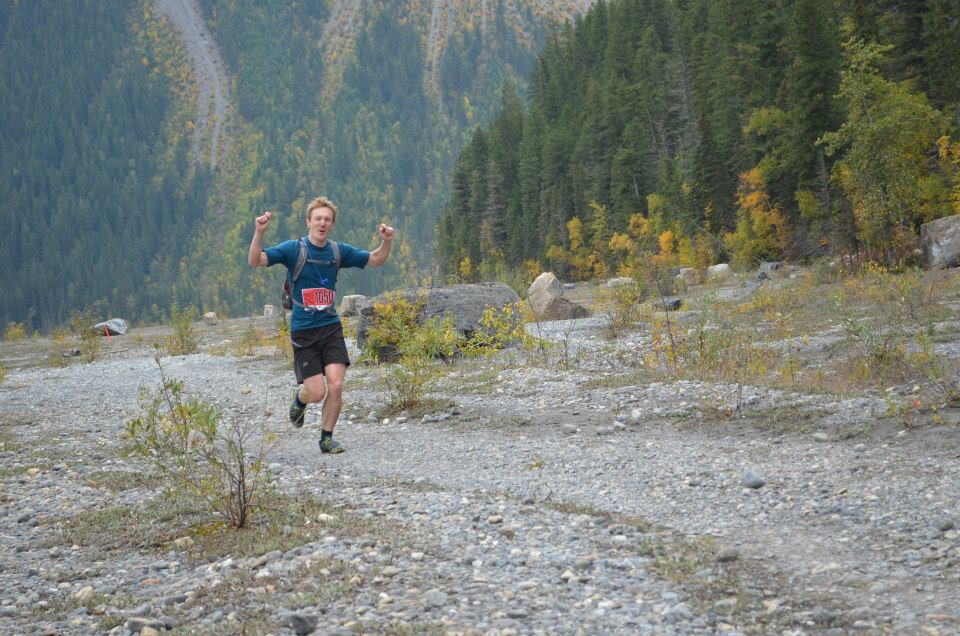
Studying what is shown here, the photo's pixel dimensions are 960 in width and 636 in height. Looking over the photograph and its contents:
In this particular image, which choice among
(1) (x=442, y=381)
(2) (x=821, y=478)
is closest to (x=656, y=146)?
(1) (x=442, y=381)

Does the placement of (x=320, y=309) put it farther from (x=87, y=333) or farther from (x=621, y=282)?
(x=87, y=333)

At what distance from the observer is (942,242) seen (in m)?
28.2

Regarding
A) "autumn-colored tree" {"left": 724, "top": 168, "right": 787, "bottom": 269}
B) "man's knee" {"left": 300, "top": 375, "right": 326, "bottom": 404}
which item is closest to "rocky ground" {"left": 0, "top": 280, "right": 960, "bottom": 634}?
"man's knee" {"left": 300, "top": 375, "right": 326, "bottom": 404}

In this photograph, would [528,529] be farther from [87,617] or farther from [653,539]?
[87,617]

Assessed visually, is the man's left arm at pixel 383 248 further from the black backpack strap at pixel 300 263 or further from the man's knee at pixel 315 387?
the man's knee at pixel 315 387

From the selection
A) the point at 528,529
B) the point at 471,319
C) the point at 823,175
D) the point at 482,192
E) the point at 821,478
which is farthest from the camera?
the point at 482,192

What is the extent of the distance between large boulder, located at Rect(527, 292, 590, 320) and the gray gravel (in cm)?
1718

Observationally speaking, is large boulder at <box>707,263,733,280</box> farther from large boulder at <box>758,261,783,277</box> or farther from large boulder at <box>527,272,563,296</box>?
large boulder at <box>527,272,563,296</box>

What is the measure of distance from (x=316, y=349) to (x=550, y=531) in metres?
4.46

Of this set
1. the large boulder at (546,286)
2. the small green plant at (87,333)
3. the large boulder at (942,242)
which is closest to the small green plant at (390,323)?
the large boulder at (546,286)

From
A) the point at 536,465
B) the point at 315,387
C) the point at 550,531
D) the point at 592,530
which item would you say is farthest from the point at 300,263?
the point at 592,530

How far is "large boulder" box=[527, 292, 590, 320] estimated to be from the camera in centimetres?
2777

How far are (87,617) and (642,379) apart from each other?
8035mm

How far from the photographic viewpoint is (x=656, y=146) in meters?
72.5
